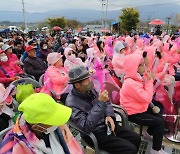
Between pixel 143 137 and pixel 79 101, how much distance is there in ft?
4.56

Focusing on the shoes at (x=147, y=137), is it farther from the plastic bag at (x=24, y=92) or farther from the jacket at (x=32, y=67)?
the jacket at (x=32, y=67)

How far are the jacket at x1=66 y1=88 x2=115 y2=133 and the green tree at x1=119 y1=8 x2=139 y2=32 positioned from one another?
3221 cm

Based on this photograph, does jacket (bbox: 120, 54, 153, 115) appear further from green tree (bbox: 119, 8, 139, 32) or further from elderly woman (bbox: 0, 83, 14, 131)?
green tree (bbox: 119, 8, 139, 32)

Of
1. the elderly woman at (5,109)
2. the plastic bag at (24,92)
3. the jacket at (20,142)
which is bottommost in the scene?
the elderly woman at (5,109)

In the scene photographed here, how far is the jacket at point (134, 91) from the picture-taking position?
288 cm

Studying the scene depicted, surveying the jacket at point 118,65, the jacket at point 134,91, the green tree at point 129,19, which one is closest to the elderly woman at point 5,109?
the jacket at point 134,91

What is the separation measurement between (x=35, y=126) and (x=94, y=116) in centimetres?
82

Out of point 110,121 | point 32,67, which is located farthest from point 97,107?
point 32,67

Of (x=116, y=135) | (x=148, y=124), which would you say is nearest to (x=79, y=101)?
(x=116, y=135)

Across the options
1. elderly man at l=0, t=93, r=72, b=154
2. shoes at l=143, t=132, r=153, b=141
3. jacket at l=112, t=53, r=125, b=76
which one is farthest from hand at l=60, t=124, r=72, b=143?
jacket at l=112, t=53, r=125, b=76

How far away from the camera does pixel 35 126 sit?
1641 mm

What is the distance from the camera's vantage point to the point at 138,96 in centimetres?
287

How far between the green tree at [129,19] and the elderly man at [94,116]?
3218 centimetres

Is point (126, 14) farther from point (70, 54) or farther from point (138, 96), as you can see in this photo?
point (138, 96)
